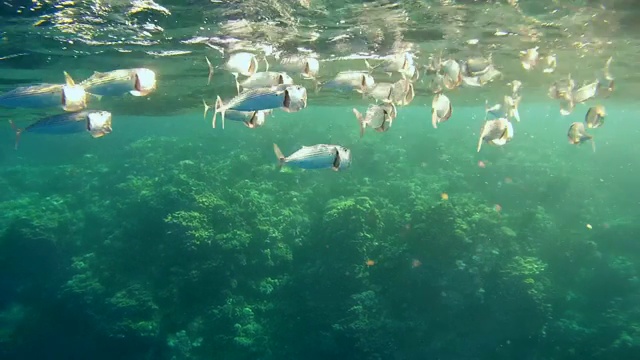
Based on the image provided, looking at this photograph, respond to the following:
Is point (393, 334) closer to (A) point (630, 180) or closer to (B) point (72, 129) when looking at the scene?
(B) point (72, 129)

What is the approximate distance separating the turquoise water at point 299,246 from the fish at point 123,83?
6116 millimetres

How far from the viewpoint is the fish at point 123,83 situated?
18.7ft

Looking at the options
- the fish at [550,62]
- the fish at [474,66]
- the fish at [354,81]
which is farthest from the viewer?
the fish at [550,62]

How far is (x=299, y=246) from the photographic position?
55.3ft

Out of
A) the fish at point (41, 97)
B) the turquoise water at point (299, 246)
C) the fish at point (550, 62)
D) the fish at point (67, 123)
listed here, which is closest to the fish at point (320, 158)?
the fish at point (67, 123)

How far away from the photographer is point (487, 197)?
80.3ft

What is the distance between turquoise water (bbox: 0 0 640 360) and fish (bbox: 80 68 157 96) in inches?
241

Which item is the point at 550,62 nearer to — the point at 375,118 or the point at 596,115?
the point at 596,115

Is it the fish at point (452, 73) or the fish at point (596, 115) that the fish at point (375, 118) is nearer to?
the fish at point (452, 73)

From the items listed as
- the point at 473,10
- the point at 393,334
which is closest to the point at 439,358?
the point at 393,334

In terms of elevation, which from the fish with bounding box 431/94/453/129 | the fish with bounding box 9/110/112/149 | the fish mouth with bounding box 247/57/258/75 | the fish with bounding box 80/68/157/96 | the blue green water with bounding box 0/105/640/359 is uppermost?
the fish mouth with bounding box 247/57/258/75

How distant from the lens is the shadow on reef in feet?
43.2

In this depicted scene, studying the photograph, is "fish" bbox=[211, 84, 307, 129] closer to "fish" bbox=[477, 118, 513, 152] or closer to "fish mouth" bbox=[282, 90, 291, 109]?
"fish mouth" bbox=[282, 90, 291, 109]

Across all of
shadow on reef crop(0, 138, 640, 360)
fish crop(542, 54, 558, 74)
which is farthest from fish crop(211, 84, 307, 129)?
shadow on reef crop(0, 138, 640, 360)
